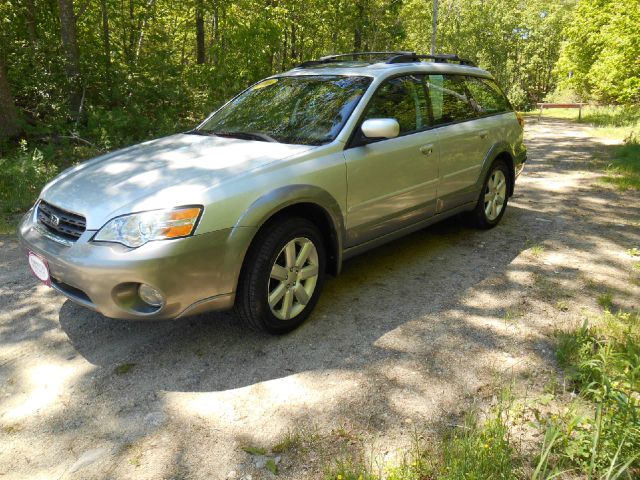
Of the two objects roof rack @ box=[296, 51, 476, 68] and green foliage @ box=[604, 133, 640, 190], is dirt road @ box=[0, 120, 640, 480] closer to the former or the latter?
roof rack @ box=[296, 51, 476, 68]

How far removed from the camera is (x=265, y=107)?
431 cm

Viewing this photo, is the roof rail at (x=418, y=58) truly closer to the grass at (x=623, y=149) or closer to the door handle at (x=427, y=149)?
the door handle at (x=427, y=149)

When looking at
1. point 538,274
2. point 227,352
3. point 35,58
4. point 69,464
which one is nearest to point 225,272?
point 227,352

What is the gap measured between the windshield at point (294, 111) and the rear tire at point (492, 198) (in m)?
2.05

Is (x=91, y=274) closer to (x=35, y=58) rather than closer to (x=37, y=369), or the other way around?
(x=37, y=369)

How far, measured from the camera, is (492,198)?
5.68 meters

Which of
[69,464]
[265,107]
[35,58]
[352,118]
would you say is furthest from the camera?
[35,58]

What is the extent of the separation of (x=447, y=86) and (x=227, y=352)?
3.24 m

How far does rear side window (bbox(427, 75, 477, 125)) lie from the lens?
4.71 metres

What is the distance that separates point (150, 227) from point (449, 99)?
3215 millimetres

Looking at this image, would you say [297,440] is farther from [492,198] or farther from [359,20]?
[359,20]

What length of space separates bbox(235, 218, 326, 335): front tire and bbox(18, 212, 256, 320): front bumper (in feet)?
0.39

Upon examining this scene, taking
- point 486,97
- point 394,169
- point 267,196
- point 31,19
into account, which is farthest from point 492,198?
point 31,19

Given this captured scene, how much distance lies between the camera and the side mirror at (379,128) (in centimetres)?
363
